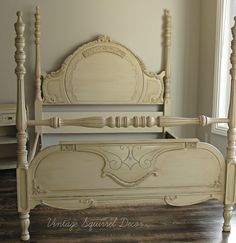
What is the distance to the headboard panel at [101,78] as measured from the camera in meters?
3.99

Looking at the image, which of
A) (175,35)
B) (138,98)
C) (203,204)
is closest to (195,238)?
(203,204)

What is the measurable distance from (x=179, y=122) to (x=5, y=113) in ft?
6.95

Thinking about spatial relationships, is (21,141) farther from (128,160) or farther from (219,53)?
(219,53)

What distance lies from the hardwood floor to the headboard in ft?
4.37

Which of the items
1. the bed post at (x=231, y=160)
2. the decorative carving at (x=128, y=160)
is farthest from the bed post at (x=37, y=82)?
the bed post at (x=231, y=160)

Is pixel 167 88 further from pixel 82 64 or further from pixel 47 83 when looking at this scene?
pixel 47 83

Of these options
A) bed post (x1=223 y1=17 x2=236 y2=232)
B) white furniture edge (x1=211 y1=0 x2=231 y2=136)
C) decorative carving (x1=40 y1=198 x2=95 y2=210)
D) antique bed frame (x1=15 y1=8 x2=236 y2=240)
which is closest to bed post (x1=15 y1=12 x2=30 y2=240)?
antique bed frame (x1=15 y1=8 x2=236 y2=240)

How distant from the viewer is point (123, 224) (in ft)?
8.75

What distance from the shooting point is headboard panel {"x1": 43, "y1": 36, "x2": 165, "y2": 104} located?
13.1 feet

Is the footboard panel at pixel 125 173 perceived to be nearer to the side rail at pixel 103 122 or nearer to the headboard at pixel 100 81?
the side rail at pixel 103 122

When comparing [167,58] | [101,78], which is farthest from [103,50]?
[167,58]

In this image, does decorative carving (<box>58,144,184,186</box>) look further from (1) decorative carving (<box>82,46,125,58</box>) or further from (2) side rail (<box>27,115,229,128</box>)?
(1) decorative carving (<box>82,46,125,58</box>)

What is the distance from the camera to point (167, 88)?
13.7 ft

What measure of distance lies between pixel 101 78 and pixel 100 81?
4 cm
